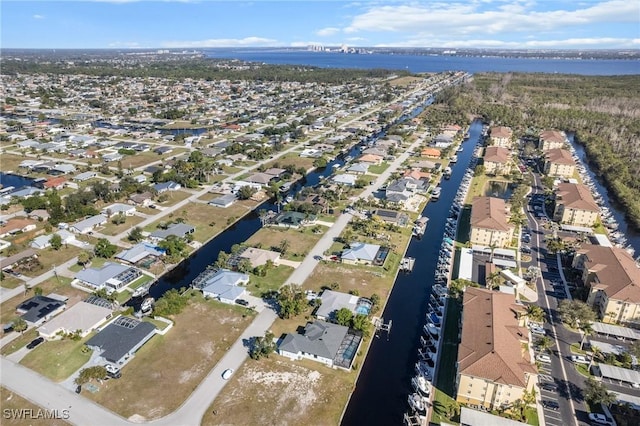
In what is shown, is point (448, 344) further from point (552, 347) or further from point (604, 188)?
point (604, 188)

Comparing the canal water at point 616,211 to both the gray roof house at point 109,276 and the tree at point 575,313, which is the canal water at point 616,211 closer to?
the tree at point 575,313

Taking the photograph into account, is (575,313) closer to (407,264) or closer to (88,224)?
(407,264)

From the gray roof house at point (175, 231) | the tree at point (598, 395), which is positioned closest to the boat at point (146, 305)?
the gray roof house at point (175, 231)

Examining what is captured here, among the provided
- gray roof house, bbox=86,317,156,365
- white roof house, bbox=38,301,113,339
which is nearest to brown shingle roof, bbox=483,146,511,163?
gray roof house, bbox=86,317,156,365

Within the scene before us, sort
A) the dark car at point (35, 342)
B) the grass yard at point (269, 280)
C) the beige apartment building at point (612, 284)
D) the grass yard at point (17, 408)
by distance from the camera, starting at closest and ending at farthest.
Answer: the grass yard at point (17, 408), the dark car at point (35, 342), the beige apartment building at point (612, 284), the grass yard at point (269, 280)

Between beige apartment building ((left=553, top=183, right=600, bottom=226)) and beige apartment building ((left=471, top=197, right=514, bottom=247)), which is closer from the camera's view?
beige apartment building ((left=471, top=197, right=514, bottom=247))

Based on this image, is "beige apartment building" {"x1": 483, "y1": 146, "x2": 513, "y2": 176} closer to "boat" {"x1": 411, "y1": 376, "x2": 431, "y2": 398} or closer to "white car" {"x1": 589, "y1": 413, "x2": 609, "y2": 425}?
"white car" {"x1": 589, "y1": 413, "x2": 609, "y2": 425}
